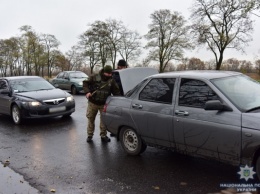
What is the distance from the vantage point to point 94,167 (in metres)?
5.35

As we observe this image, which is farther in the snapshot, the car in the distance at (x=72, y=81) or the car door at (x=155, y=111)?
the car in the distance at (x=72, y=81)

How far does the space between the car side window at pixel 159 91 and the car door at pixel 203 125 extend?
213mm

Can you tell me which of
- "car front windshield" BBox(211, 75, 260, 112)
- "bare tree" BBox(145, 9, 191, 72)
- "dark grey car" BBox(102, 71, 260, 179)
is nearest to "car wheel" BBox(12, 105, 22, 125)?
"dark grey car" BBox(102, 71, 260, 179)

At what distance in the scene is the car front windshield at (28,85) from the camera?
10174 millimetres

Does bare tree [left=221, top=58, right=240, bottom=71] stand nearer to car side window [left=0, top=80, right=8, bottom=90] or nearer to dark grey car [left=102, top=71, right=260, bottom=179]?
car side window [left=0, top=80, right=8, bottom=90]

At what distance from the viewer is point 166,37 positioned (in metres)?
47.5

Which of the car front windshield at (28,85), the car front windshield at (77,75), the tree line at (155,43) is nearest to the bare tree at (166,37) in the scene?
the tree line at (155,43)

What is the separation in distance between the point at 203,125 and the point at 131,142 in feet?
5.95

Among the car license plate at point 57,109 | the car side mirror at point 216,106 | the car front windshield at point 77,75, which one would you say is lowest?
the car license plate at point 57,109

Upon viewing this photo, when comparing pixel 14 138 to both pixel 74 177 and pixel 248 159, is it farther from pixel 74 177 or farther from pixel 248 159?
pixel 248 159

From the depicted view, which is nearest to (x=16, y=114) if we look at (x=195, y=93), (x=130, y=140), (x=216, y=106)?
(x=130, y=140)

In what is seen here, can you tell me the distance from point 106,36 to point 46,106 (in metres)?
42.4

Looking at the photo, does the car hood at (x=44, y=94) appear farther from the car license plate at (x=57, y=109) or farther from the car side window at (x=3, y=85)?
the car side window at (x=3, y=85)

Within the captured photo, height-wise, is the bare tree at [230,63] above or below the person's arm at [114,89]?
above
